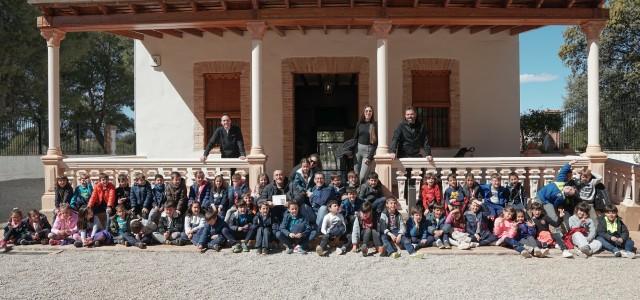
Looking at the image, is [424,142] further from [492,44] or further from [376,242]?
[492,44]

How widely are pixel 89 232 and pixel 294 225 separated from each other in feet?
9.15

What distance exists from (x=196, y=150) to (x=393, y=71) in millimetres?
4101

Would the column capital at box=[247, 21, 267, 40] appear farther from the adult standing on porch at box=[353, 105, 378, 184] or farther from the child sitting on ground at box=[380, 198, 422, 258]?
the child sitting on ground at box=[380, 198, 422, 258]

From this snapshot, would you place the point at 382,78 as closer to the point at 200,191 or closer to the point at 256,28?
the point at 256,28

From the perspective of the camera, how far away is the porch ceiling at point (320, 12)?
7047 millimetres

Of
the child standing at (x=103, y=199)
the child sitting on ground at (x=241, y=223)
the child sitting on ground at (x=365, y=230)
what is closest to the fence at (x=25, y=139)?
the child standing at (x=103, y=199)

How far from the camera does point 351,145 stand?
729cm

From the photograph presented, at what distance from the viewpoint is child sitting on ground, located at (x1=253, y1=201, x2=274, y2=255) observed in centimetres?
579

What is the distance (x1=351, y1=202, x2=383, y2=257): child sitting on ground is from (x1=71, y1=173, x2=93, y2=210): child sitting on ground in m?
3.91

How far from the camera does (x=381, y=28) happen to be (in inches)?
278

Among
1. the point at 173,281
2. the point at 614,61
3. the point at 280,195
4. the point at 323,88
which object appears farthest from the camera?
the point at 614,61

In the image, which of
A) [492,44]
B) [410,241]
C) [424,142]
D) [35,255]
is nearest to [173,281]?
[35,255]

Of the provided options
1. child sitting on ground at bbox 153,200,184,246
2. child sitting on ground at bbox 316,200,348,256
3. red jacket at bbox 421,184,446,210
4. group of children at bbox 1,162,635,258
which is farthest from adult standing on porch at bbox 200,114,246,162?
red jacket at bbox 421,184,446,210

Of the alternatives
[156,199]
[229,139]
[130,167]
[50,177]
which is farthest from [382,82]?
[50,177]
